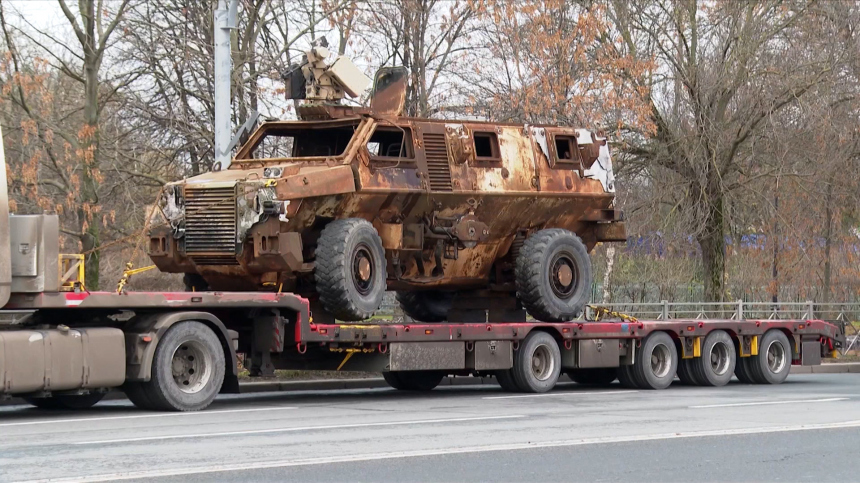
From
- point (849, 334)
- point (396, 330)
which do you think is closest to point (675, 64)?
point (849, 334)

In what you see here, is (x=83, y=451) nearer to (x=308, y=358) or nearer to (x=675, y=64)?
(x=308, y=358)

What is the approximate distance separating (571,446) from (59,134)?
13943 millimetres

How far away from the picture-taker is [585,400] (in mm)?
16641

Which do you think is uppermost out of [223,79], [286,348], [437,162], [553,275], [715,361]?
[223,79]

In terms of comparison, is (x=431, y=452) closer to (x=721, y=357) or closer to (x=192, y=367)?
(x=192, y=367)

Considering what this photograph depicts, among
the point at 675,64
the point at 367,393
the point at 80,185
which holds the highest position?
the point at 675,64

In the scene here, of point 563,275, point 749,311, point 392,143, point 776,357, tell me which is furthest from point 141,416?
point 749,311

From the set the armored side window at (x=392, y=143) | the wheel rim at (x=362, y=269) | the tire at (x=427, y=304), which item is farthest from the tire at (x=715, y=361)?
the wheel rim at (x=362, y=269)

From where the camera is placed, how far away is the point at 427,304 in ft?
66.9

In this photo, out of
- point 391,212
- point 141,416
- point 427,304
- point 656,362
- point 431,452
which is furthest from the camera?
point 427,304

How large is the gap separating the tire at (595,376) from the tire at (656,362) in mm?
621

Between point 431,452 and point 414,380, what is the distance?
355 inches

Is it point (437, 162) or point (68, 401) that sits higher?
point (437, 162)

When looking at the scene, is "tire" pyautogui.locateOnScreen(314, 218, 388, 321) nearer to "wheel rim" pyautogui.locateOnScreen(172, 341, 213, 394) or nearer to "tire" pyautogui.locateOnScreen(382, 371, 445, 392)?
"wheel rim" pyautogui.locateOnScreen(172, 341, 213, 394)
